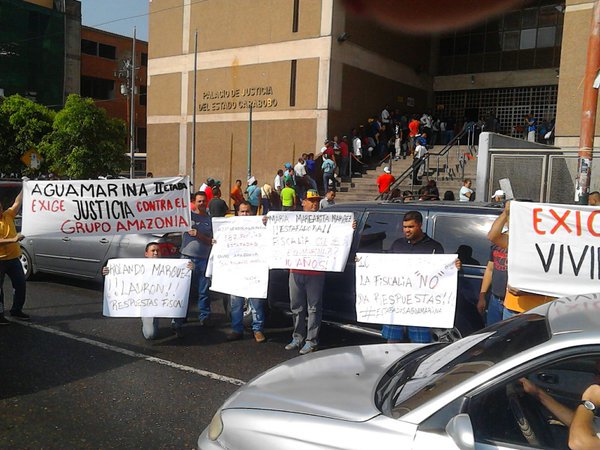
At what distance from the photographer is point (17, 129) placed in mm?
28141

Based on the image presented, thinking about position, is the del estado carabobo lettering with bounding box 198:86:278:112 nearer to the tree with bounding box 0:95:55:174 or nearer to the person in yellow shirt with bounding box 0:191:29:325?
the tree with bounding box 0:95:55:174

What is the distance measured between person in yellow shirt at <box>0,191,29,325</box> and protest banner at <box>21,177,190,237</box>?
244 mm

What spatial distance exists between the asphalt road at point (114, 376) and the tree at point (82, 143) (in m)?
16.8

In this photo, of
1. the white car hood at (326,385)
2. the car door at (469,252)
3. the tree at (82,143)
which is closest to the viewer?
the white car hood at (326,385)

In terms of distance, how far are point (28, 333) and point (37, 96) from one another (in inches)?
1756

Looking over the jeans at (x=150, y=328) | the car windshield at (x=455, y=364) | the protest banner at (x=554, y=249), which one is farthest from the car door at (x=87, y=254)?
the car windshield at (x=455, y=364)

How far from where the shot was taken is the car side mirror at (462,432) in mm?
2234

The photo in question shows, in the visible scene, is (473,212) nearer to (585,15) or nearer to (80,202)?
(80,202)

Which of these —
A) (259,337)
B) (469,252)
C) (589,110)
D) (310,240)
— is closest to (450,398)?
(469,252)

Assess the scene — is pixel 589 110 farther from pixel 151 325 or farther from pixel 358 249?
pixel 151 325

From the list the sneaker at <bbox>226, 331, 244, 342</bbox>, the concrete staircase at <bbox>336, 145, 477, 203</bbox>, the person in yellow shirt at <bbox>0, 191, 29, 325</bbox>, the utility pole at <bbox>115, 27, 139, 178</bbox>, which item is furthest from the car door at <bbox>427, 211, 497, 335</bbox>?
the utility pole at <bbox>115, 27, 139, 178</bbox>

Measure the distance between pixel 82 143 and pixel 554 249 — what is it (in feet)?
73.8

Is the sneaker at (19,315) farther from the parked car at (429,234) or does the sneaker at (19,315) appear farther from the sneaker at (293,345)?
the sneaker at (293,345)

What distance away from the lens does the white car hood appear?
274 centimetres
